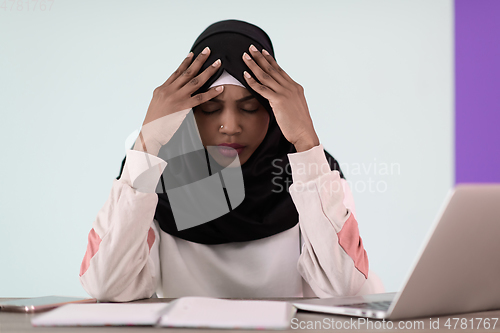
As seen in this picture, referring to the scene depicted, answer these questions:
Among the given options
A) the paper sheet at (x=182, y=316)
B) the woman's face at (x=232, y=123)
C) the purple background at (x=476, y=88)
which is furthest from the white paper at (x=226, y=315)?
the purple background at (x=476, y=88)

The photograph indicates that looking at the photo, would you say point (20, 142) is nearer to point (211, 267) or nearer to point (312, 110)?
point (312, 110)

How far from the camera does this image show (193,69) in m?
1.09

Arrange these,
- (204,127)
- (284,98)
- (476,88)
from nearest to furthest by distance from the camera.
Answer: (284,98) < (204,127) < (476,88)

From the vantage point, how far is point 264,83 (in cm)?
106

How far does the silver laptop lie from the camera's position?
0.43m

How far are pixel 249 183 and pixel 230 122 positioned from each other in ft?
0.69

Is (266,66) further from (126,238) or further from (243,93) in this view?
(126,238)

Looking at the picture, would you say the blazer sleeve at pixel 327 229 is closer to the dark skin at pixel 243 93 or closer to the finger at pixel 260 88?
the dark skin at pixel 243 93

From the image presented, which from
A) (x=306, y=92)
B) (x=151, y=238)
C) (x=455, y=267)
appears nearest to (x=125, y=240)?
(x=151, y=238)

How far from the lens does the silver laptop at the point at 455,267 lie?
43 centimetres

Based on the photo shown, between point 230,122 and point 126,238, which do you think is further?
point 230,122

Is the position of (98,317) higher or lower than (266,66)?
lower

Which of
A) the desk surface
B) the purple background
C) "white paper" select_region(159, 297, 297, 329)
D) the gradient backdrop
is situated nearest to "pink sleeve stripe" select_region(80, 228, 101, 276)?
the desk surface

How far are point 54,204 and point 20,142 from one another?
1.54 ft
